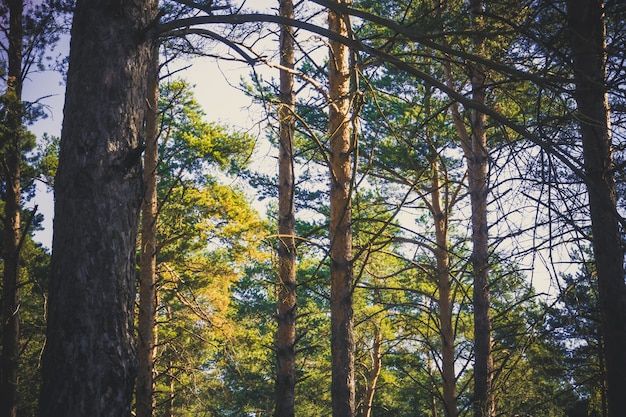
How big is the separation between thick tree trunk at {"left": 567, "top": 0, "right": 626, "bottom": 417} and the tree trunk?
2211 mm

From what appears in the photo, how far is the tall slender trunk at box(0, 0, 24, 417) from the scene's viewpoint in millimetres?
8227

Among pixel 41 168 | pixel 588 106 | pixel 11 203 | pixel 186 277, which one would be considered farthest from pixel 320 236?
pixel 588 106

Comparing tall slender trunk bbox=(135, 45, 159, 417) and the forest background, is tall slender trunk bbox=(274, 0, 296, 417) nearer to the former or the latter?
the forest background

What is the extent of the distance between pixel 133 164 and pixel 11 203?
694 cm

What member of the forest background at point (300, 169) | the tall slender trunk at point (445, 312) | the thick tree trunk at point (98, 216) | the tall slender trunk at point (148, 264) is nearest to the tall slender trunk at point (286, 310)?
the forest background at point (300, 169)

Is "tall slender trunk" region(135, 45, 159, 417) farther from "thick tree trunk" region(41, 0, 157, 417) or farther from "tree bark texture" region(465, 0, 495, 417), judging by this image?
"thick tree trunk" region(41, 0, 157, 417)

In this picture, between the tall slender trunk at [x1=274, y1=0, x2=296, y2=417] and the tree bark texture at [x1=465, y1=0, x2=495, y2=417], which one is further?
the tree bark texture at [x1=465, y1=0, x2=495, y2=417]

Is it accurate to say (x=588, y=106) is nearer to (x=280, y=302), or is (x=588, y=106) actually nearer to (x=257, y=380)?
(x=280, y=302)

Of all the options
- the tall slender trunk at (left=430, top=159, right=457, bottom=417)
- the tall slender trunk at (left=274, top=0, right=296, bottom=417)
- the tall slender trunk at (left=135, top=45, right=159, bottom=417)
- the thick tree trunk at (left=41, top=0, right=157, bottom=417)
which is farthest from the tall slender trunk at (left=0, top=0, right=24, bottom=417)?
the tall slender trunk at (left=430, top=159, right=457, bottom=417)

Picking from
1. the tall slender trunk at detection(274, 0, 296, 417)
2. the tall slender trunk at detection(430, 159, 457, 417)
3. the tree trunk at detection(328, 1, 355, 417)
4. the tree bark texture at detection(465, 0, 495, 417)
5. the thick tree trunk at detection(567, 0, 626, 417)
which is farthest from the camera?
the tall slender trunk at detection(430, 159, 457, 417)

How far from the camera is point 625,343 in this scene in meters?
4.85

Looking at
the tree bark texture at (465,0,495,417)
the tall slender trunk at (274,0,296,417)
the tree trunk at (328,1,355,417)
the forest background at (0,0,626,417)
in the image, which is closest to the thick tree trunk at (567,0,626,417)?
the forest background at (0,0,626,417)

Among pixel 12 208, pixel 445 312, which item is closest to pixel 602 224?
pixel 445 312

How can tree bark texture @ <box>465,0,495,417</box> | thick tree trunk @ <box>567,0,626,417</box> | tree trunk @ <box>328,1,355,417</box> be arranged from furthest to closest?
tree bark texture @ <box>465,0,495,417</box> → tree trunk @ <box>328,1,355,417</box> → thick tree trunk @ <box>567,0,626,417</box>
